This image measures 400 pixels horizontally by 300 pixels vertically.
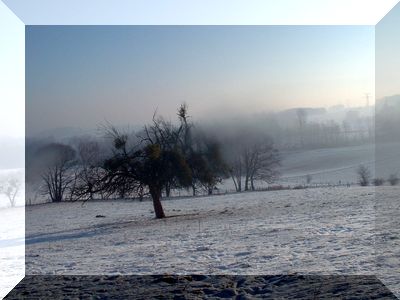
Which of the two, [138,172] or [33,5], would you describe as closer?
[33,5]

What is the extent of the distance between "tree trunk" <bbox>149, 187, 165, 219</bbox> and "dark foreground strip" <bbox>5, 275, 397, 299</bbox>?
152 inches

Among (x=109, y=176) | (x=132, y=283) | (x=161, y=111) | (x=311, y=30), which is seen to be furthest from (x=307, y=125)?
(x=109, y=176)

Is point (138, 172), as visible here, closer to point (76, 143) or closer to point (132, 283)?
point (76, 143)

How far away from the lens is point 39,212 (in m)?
7.95

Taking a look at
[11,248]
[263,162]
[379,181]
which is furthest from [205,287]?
[379,181]

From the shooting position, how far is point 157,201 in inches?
386

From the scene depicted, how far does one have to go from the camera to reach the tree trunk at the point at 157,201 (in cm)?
967

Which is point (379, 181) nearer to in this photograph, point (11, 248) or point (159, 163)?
point (159, 163)

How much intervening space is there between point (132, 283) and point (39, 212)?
298 cm

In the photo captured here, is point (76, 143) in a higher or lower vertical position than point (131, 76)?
lower

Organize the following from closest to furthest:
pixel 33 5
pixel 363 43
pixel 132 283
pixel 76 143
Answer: pixel 33 5 → pixel 132 283 → pixel 363 43 → pixel 76 143

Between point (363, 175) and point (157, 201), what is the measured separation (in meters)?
3.76

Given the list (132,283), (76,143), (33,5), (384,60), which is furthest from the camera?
(76,143)

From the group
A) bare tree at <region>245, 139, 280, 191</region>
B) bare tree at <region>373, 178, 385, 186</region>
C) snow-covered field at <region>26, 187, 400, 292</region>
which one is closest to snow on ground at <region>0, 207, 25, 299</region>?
snow-covered field at <region>26, 187, 400, 292</region>
